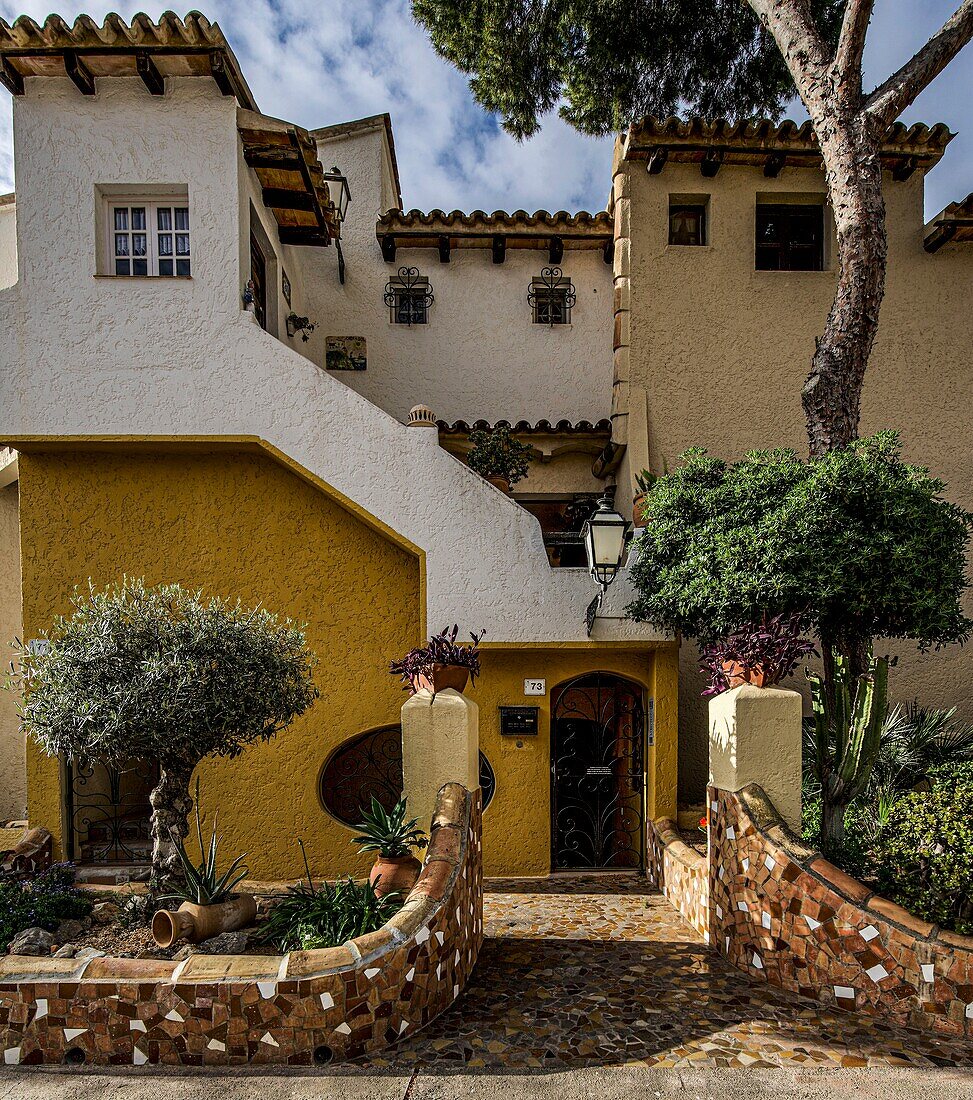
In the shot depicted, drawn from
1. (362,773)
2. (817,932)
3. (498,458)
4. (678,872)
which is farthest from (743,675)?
(362,773)

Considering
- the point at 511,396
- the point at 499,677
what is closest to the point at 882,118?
the point at 511,396

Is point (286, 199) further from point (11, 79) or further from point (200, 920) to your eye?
point (200, 920)

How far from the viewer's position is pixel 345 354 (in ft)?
37.1

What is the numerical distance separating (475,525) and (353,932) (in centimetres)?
406

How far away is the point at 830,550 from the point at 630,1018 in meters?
3.92

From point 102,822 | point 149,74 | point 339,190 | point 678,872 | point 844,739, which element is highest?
point 339,190

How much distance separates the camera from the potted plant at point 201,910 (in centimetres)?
494

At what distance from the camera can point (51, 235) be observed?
26.2ft

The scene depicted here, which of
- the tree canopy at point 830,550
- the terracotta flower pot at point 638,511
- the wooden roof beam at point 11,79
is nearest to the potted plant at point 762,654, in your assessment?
the tree canopy at point 830,550

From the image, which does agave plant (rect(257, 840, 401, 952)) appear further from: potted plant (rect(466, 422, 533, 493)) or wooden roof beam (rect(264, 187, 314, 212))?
wooden roof beam (rect(264, 187, 314, 212))

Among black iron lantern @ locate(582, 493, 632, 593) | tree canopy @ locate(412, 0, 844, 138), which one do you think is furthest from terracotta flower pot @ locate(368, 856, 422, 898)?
tree canopy @ locate(412, 0, 844, 138)

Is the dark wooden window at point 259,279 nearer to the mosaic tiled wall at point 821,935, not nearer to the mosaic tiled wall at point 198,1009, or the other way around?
the mosaic tiled wall at point 198,1009

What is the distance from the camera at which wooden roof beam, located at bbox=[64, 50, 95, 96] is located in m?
7.72

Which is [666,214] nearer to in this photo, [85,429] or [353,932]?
[85,429]
